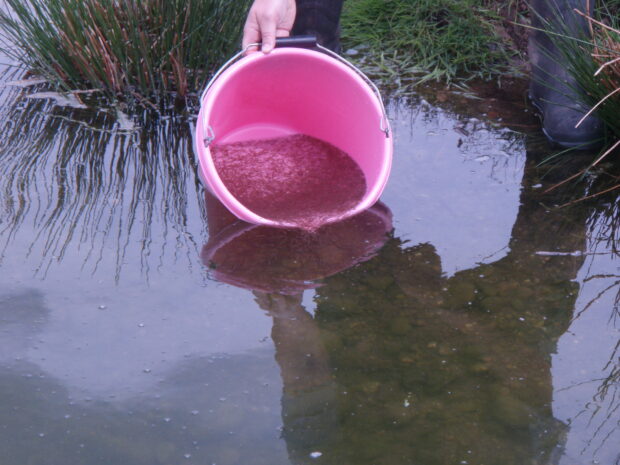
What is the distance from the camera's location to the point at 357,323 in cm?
156

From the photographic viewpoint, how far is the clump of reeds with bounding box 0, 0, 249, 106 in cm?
234

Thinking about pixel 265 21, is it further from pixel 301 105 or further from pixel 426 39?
pixel 426 39

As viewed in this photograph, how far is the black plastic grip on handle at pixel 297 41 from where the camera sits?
200 cm

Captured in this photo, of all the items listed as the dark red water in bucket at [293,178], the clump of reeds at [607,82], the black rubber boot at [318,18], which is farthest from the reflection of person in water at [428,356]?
the black rubber boot at [318,18]

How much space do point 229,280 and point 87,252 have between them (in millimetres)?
Result: 353

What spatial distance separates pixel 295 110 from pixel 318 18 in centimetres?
30

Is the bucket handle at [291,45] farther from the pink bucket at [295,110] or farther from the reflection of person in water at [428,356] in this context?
the reflection of person in water at [428,356]

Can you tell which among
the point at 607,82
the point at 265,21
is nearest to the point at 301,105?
the point at 265,21

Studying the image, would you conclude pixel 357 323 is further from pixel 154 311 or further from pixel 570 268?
pixel 570 268

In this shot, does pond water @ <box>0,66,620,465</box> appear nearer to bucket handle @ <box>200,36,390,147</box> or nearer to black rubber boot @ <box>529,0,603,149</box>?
black rubber boot @ <box>529,0,603,149</box>

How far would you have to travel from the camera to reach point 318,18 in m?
2.35

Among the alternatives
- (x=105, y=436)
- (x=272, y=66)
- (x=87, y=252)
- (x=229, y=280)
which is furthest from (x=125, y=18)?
(x=105, y=436)

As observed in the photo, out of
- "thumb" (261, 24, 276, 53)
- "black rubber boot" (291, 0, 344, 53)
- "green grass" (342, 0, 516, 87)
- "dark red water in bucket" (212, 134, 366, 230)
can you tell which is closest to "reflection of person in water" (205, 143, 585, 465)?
"dark red water in bucket" (212, 134, 366, 230)

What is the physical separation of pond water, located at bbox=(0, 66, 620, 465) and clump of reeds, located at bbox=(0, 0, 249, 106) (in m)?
0.29
